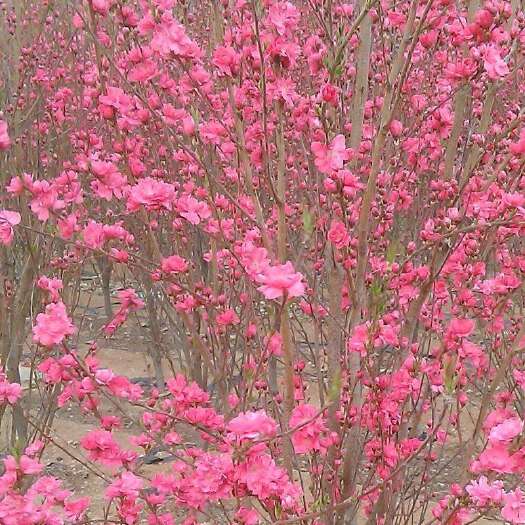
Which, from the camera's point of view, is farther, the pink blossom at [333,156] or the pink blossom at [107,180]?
the pink blossom at [107,180]

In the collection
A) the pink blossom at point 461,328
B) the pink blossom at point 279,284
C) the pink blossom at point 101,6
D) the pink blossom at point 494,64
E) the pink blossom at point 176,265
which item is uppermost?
the pink blossom at point 101,6

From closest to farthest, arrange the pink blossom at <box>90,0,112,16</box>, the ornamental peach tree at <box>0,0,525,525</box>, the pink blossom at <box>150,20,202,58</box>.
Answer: the ornamental peach tree at <box>0,0,525,525</box> → the pink blossom at <box>150,20,202,58</box> → the pink blossom at <box>90,0,112,16</box>

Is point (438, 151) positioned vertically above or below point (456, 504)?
above

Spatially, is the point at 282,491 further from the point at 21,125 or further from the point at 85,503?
the point at 21,125

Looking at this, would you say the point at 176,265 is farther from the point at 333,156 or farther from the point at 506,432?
the point at 506,432

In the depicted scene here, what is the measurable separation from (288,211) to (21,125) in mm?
1787

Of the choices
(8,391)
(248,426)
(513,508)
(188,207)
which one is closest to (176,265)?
(188,207)

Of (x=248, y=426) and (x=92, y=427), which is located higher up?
(x=92, y=427)

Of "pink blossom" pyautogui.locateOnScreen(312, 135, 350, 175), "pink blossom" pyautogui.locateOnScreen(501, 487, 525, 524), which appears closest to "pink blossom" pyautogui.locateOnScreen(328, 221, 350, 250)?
"pink blossom" pyautogui.locateOnScreen(312, 135, 350, 175)

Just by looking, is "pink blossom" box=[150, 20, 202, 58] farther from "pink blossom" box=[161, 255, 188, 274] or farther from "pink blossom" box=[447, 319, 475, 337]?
"pink blossom" box=[447, 319, 475, 337]

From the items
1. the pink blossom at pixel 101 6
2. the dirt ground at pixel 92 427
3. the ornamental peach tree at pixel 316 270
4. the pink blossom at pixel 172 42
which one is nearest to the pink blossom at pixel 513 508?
the ornamental peach tree at pixel 316 270

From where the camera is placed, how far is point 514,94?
6059mm

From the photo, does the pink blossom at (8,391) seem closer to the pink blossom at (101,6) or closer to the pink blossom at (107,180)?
the pink blossom at (107,180)

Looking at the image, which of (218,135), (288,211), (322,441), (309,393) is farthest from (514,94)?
(322,441)
